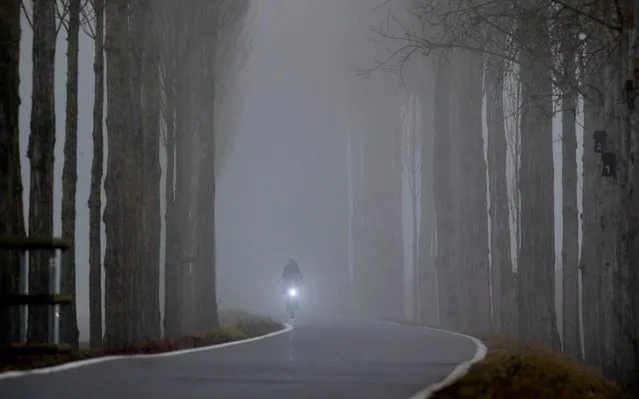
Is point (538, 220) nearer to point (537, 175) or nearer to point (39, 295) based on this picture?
point (537, 175)

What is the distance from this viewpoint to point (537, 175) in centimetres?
2102

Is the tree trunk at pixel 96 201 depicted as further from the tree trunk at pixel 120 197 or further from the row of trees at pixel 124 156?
the tree trunk at pixel 120 197

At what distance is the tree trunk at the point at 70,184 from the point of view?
1998 cm

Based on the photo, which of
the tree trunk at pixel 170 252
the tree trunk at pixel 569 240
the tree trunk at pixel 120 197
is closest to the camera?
the tree trunk at pixel 120 197

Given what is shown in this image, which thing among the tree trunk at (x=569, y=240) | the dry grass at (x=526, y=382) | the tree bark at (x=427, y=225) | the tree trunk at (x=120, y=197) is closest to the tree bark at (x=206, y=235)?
the tree trunk at (x=120, y=197)

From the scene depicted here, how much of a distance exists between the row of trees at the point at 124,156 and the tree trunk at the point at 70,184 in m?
0.03

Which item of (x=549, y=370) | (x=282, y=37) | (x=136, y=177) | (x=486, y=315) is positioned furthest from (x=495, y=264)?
(x=282, y=37)

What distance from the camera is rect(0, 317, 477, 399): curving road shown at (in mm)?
8406

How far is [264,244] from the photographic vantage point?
9569cm

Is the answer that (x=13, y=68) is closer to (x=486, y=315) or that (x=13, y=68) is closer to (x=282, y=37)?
(x=486, y=315)

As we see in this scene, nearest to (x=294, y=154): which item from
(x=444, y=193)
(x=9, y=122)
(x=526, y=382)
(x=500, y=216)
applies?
(x=444, y=193)

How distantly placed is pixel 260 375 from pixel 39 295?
8.18ft

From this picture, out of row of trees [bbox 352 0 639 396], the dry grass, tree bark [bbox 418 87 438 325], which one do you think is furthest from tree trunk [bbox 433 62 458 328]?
the dry grass

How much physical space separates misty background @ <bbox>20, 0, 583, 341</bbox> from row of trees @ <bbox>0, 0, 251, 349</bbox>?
2027 cm
